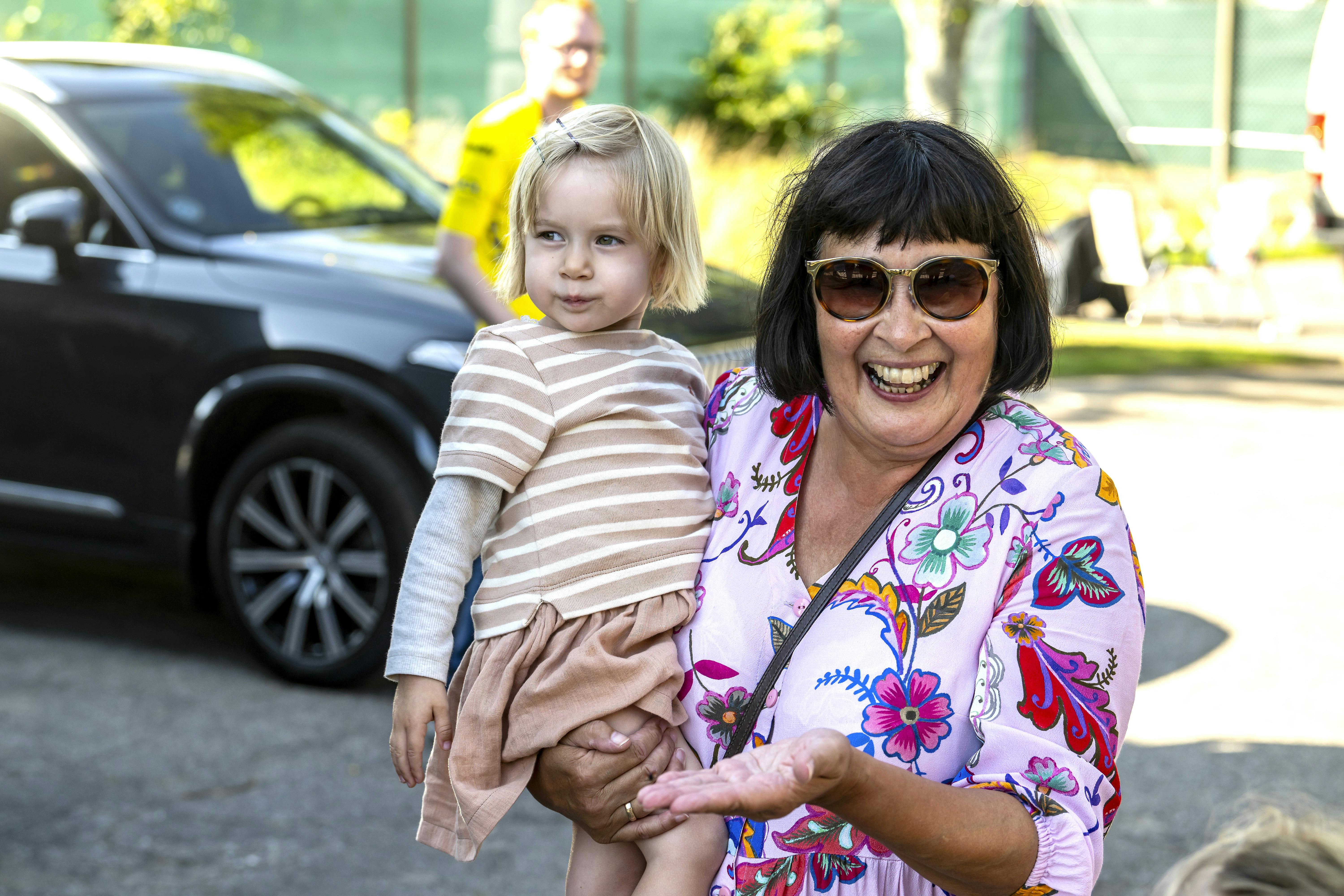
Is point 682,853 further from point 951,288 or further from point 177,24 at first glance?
point 177,24

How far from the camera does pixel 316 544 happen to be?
5.23 metres

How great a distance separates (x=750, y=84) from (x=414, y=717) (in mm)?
17885

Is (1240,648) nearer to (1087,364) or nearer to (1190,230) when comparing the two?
(1087,364)

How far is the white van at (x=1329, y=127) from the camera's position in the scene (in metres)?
11.9

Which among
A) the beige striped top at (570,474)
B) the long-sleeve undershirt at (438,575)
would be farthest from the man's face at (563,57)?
the long-sleeve undershirt at (438,575)

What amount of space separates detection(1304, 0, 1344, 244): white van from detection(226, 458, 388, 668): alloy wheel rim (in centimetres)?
973

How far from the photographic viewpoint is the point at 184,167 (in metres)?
5.82

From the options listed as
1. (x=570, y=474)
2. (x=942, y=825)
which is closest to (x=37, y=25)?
(x=570, y=474)

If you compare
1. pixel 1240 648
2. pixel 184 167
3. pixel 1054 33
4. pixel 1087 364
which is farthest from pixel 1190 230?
pixel 184 167

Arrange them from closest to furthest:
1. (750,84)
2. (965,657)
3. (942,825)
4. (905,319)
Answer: (942,825) → (965,657) → (905,319) → (750,84)

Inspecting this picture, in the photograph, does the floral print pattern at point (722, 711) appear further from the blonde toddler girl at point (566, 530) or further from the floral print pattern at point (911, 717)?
the floral print pattern at point (911, 717)

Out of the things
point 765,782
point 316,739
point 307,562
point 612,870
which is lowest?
point 316,739

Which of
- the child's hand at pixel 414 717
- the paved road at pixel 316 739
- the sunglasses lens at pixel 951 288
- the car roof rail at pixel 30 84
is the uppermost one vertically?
the sunglasses lens at pixel 951 288

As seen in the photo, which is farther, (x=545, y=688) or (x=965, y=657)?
(x=545, y=688)
